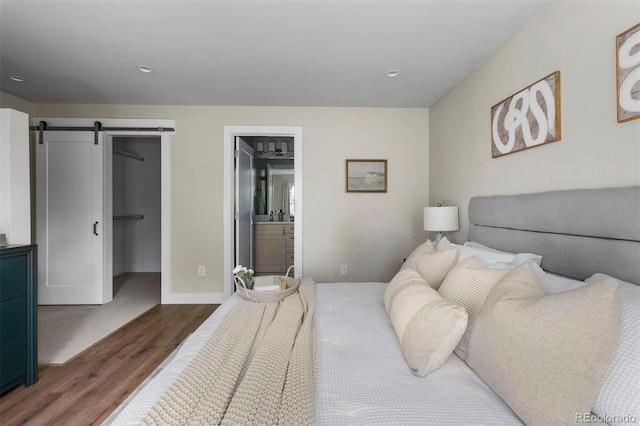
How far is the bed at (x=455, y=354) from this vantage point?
0.78 metres

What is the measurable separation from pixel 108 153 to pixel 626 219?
454 cm

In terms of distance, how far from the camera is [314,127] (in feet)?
11.3

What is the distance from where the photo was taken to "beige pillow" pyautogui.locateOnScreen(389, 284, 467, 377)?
99cm

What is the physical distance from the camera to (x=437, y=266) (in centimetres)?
159

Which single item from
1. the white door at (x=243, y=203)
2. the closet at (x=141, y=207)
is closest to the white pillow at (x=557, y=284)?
the white door at (x=243, y=203)

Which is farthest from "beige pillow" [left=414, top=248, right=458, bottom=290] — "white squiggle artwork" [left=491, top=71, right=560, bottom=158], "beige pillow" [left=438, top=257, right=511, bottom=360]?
"white squiggle artwork" [left=491, top=71, right=560, bottom=158]

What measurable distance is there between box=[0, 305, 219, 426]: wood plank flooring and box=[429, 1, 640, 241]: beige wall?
2.91m

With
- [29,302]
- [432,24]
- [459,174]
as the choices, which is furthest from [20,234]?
[459,174]

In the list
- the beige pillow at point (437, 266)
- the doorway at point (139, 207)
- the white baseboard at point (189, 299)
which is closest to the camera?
the beige pillow at point (437, 266)

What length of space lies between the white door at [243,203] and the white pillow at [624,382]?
3.34 meters

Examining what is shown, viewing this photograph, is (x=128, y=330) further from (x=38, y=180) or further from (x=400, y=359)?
(x=400, y=359)

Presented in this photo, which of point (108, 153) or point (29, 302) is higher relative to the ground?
point (108, 153)

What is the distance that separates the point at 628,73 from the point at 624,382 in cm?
128
